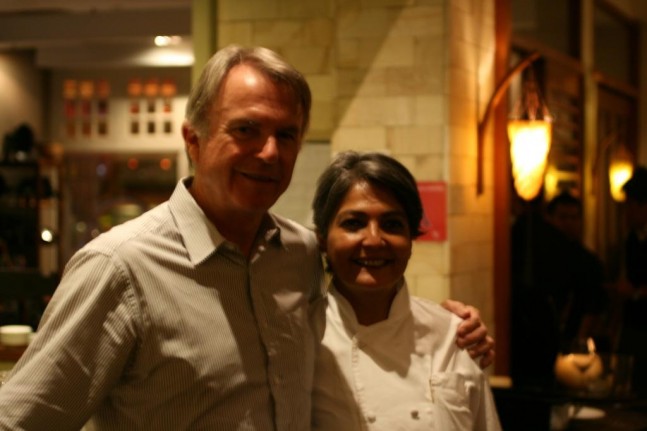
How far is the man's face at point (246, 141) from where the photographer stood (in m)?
1.67

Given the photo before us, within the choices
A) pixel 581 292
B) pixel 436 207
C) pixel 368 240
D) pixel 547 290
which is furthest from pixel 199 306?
pixel 581 292

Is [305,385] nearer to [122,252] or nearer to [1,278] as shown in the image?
[122,252]

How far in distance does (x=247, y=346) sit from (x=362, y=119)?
2740 mm

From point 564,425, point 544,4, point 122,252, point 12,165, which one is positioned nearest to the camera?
point 122,252

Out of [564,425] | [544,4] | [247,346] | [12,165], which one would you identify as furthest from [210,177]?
[12,165]

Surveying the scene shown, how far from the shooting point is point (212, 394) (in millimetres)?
1642

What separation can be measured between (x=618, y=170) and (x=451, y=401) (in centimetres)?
609

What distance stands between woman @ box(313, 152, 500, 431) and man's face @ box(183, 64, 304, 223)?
0.46 m

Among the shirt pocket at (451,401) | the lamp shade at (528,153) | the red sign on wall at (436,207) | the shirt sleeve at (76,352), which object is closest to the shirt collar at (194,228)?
the shirt sleeve at (76,352)

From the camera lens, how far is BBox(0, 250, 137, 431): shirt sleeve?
1512mm

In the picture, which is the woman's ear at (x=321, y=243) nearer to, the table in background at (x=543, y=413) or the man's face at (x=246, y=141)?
the man's face at (x=246, y=141)

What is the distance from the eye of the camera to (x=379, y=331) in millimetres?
2184

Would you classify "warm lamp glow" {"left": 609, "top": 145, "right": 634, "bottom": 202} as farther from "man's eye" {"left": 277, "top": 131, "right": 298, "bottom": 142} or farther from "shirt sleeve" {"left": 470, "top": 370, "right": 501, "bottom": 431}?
"man's eye" {"left": 277, "top": 131, "right": 298, "bottom": 142}

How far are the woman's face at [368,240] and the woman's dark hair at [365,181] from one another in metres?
0.02
